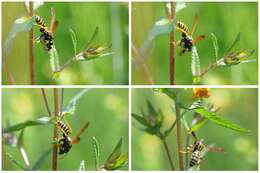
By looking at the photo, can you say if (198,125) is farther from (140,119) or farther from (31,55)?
(31,55)

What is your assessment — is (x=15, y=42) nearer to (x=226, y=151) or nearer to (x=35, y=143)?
(x=35, y=143)

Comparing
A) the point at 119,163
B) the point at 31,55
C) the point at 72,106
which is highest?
the point at 31,55

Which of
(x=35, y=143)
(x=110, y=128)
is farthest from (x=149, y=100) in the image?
(x=35, y=143)

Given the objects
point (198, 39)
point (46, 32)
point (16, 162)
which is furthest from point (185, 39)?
point (16, 162)

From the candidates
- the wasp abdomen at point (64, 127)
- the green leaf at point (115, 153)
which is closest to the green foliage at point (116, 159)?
the green leaf at point (115, 153)

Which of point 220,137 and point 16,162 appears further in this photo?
point 220,137

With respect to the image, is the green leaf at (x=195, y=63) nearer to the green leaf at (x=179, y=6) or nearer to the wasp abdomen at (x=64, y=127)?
the green leaf at (x=179, y=6)
